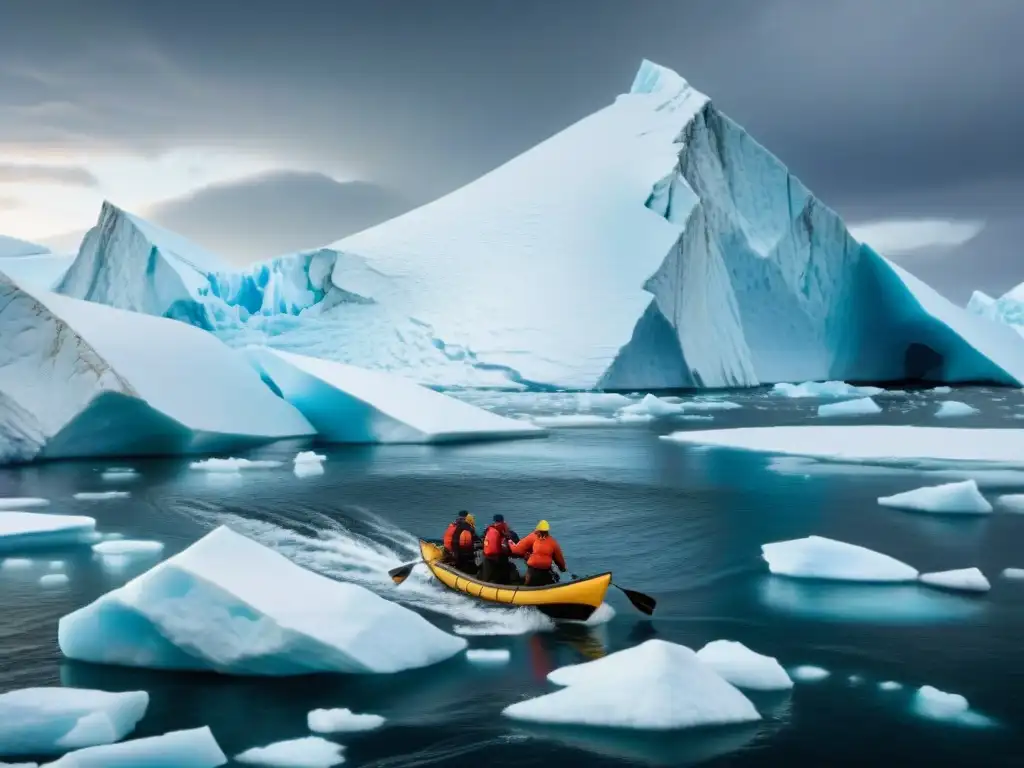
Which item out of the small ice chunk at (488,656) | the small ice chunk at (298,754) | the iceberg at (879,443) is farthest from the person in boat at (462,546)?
the iceberg at (879,443)

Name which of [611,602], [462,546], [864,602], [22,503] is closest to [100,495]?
[22,503]

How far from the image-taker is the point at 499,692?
15.2 feet

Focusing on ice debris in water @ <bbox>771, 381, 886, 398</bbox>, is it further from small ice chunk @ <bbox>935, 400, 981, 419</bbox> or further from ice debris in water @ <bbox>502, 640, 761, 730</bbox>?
ice debris in water @ <bbox>502, 640, 761, 730</bbox>

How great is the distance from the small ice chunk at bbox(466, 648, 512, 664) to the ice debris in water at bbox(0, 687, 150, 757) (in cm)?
175

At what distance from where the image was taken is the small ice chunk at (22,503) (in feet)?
31.3

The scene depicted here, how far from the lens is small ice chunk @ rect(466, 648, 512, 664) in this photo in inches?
202

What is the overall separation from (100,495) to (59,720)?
6991mm

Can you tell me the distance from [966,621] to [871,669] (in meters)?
1.18

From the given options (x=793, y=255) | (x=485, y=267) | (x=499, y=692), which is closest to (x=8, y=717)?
(x=499, y=692)

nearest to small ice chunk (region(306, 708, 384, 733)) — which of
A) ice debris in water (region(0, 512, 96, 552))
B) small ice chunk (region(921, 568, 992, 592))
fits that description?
small ice chunk (region(921, 568, 992, 592))

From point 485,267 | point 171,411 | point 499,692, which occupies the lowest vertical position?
point 499,692

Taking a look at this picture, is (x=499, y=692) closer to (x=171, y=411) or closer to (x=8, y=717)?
(x=8, y=717)

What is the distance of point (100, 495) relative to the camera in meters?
10.4

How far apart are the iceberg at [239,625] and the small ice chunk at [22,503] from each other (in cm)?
507
